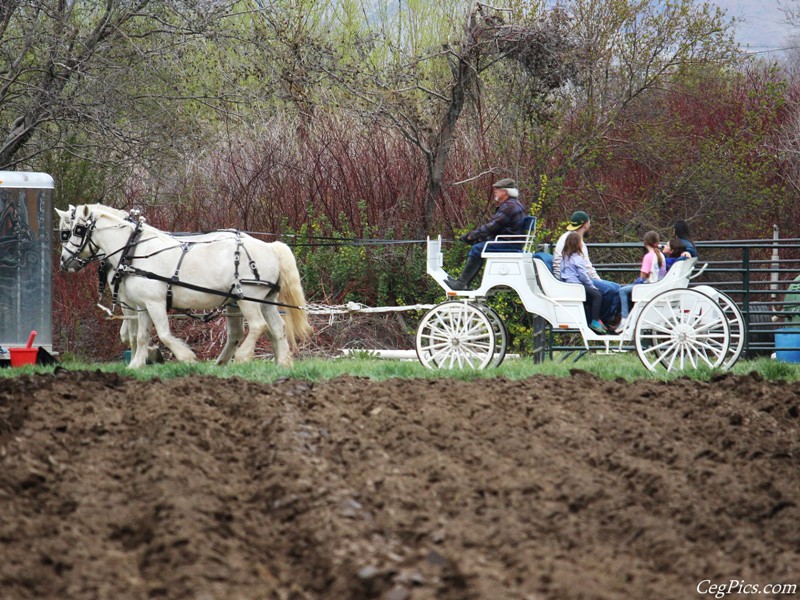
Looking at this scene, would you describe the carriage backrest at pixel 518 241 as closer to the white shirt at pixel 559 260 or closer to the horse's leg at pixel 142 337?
the white shirt at pixel 559 260

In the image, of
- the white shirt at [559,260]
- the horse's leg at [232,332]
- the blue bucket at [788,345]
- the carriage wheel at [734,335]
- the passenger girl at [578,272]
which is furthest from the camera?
the blue bucket at [788,345]

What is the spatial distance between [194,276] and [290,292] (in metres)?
0.97

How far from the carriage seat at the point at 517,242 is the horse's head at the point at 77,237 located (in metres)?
4.11

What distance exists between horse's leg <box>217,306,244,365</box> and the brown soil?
391cm

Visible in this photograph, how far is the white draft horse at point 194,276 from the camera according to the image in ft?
36.3

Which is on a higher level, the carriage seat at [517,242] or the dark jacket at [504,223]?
the dark jacket at [504,223]

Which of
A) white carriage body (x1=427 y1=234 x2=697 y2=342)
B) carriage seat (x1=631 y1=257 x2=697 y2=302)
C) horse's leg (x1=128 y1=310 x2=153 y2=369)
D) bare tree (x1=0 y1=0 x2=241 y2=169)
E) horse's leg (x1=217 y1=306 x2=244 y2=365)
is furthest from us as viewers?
bare tree (x1=0 y1=0 x2=241 y2=169)

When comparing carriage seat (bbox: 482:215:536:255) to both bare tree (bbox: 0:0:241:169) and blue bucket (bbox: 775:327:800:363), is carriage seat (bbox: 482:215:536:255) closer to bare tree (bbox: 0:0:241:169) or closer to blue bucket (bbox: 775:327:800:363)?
blue bucket (bbox: 775:327:800:363)

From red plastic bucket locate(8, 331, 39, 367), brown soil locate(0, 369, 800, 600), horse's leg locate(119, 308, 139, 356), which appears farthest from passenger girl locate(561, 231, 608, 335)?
red plastic bucket locate(8, 331, 39, 367)

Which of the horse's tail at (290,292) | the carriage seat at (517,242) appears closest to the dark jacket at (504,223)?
the carriage seat at (517,242)

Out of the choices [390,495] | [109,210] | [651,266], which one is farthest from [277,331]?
[390,495]

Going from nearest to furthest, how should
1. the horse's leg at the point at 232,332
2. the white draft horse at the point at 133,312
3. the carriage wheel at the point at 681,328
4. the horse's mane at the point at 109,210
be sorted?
1. the carriage wheel at the point at 681,328
2. the white draft horse at the point at 133,312
3. the horse's mane at the point at 109,210
4. the horse's leg at the point at 232,332

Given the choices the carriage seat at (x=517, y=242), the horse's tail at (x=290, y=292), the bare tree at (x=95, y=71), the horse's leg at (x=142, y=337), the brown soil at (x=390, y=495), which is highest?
the bare tree at (x=95, y=71)

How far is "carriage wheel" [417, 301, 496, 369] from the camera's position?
1035cm
